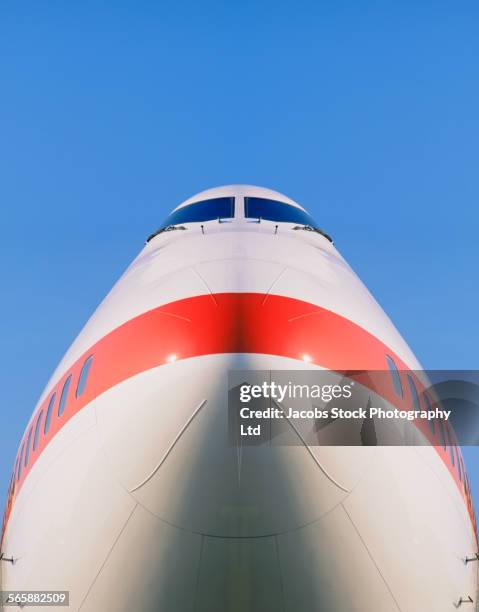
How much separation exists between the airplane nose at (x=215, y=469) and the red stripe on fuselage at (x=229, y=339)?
0.82 ft

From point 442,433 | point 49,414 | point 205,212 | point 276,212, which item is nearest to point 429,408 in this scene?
point 442,433

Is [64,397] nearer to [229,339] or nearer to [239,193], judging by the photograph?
[229,339]

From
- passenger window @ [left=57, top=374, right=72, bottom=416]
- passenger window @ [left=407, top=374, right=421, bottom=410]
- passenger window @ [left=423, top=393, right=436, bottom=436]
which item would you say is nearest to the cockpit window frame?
passenger window @ [left=423, top=393, right=436, bottom=436]

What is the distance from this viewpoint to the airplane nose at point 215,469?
161 inches

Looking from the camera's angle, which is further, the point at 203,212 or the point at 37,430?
the point at 203,212

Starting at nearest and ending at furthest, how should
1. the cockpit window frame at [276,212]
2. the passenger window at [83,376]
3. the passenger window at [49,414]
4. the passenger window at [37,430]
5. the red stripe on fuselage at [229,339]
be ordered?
the red stripe on fuselage at [229,339]
the passenger window at [83,376]
the passenger window at [49,414]
the passenger window at [37,430]
the cockpit window frame at [276,212]

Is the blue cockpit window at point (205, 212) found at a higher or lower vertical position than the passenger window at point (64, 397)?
higher

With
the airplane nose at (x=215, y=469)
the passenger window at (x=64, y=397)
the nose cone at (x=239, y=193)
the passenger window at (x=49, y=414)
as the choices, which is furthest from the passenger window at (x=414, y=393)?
the nose cone at (x=239, y=193)

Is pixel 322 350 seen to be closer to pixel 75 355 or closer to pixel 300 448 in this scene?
pixel 300 448

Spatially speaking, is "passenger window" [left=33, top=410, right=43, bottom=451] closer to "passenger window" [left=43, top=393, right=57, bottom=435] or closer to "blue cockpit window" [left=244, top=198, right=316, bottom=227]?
"passenger window" [left=43, top=393, right=57, bottom=435]

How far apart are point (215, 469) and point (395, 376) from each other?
64.0 inches

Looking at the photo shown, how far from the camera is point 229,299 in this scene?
16.2 feet

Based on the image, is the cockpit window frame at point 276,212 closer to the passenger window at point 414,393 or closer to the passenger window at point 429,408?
the passenger window at point 429,408

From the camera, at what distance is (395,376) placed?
519 cm
